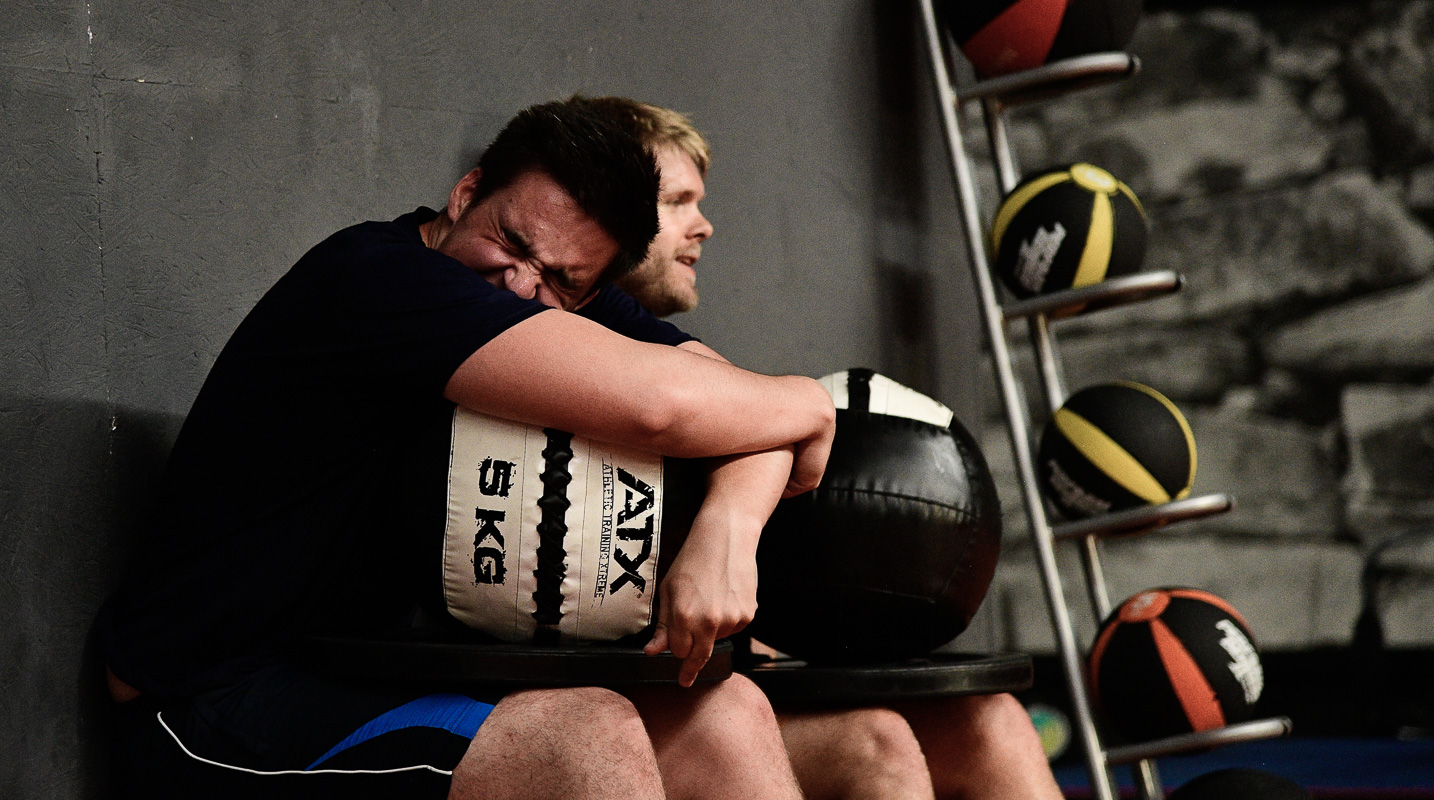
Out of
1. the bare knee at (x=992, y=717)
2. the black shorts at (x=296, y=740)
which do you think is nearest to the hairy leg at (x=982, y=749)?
the bare knee at (x=992, y=717)

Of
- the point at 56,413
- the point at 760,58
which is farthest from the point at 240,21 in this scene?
the point at 760,58

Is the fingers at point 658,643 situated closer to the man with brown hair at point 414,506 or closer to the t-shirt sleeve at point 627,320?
the man with brown hair at point 414,506

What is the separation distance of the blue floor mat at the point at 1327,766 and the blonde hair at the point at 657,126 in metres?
2.53

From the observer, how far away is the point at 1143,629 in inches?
88.5

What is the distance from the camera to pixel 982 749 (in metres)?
1.64

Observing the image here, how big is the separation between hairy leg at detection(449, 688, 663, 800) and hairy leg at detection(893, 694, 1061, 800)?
0.75 m

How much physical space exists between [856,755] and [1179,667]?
0.94 metres

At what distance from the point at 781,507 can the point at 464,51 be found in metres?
0.90

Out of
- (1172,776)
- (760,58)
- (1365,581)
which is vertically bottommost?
(1172,776)

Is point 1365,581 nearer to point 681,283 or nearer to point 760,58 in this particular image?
point 760,58

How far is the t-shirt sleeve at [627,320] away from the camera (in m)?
1.56

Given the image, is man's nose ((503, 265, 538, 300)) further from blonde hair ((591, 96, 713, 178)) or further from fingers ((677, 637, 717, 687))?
blonde hair ((591, 96, 713, 178))

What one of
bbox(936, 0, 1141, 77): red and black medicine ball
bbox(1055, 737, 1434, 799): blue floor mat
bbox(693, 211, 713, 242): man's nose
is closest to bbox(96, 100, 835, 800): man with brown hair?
bbox(693, 211, 713, 242): man's nose

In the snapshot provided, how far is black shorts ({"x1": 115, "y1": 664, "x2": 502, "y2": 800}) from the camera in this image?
40.1 inches
